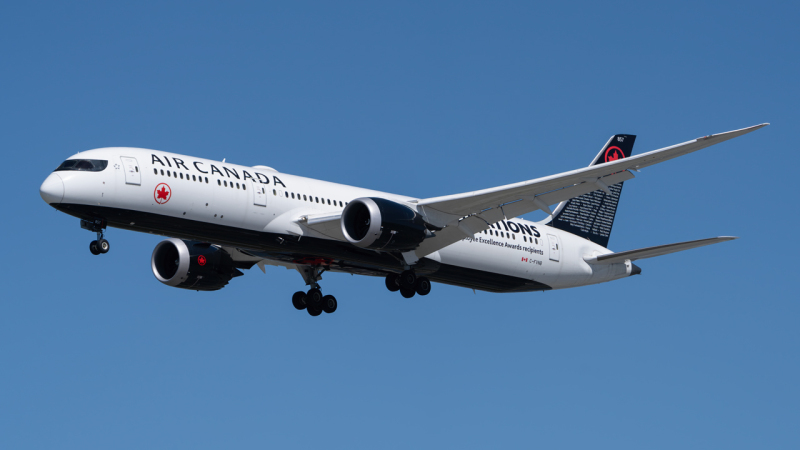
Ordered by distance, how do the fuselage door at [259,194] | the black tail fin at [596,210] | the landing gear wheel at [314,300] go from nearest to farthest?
1. the fuselage door at [259,194]
2. the landing gear wheel at [314,300]
3. the black tail fin at [596,210]

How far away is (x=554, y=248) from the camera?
43.7 metres

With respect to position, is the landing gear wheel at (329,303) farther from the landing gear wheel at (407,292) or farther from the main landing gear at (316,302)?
the landing gear wheel at (407,292)

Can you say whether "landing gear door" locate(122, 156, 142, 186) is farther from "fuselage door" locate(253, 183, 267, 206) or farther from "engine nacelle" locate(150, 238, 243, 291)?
"engine nacelle" locate(150, 238, 243, 291)

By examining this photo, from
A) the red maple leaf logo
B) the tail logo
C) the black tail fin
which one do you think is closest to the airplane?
the red maple leaf logo

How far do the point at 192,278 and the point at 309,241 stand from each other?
7436 mm

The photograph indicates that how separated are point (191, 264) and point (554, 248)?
1566cm

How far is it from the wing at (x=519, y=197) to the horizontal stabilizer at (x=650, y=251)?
18.6ft

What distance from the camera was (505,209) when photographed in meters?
36.2

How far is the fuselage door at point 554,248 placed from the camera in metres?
43.4

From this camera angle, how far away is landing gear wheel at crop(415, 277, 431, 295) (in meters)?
38.8

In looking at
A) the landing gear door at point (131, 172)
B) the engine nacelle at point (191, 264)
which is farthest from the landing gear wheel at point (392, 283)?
the landing gear door at point (131, 172)

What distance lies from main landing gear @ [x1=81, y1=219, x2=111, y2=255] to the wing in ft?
36.4

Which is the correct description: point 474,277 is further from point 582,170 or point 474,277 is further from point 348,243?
point 582,170

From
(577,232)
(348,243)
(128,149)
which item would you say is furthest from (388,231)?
(577,232)
